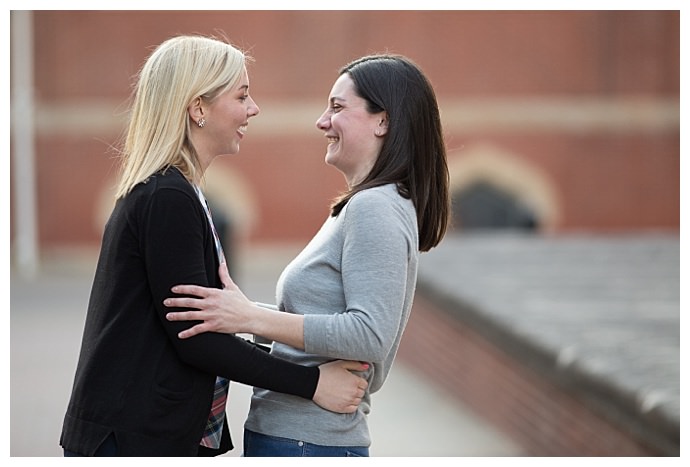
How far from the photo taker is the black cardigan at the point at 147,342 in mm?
2686

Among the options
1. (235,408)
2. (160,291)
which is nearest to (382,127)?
(160,291)

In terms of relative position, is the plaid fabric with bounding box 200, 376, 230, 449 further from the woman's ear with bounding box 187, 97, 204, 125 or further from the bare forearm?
the woman's ear with bounding box 187, 97, 204, 125

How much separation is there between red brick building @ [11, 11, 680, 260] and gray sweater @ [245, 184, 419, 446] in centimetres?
1806

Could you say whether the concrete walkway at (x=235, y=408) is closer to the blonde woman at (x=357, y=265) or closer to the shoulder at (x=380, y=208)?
the blonde woman at (x=357, y=265)

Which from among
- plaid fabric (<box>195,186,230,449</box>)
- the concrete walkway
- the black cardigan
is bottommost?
the concrete walkway

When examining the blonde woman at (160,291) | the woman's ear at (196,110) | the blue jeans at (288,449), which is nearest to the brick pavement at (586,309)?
the blue jeans at (288,449)

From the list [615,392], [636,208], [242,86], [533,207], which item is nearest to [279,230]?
[533,207]

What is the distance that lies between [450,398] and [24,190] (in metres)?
13.2

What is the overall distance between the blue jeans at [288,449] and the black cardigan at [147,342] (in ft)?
0.87

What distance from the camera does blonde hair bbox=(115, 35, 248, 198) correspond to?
276cm

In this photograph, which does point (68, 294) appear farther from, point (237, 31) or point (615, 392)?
point (615, 392)

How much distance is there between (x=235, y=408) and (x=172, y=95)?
5814 mm

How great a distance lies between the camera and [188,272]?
106 inches

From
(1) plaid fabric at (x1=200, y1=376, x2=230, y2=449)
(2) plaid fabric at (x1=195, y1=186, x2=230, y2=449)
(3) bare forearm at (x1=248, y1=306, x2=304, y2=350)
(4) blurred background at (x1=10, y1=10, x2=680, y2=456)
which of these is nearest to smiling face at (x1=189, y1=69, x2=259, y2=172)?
(2) plaid fabric at (x1=195, y1=186, x2=230, y2=449)
